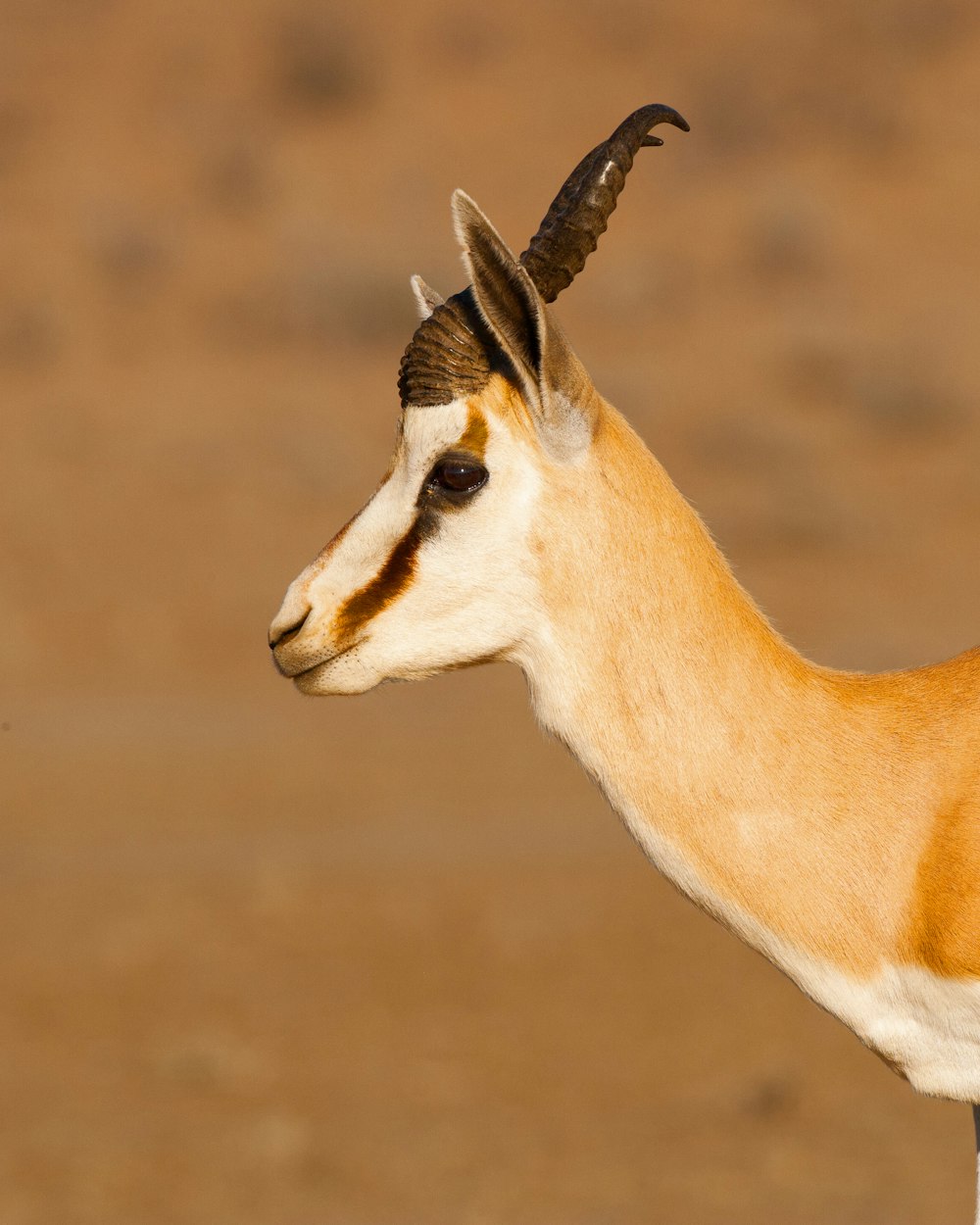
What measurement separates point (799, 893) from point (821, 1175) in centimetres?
514

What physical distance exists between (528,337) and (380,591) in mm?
711

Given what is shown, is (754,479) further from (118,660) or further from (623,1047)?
(623,1047)

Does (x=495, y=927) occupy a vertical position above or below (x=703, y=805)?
below

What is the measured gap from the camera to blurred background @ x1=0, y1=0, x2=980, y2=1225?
977cm

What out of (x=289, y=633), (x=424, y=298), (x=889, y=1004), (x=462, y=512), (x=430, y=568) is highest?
(x=424, y=298)

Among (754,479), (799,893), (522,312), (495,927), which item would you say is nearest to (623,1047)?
(495,927)

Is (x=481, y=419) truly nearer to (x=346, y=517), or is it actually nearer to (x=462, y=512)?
(x=462, y=512)

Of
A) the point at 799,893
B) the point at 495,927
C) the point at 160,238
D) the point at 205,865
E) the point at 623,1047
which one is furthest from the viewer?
the point at 160,238

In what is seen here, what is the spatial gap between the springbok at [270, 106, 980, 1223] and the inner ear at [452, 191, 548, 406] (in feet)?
0.05

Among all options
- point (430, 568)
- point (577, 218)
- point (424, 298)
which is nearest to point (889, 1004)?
point (430, 568)

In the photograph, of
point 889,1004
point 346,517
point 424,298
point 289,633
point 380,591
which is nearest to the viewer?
point 889,1004

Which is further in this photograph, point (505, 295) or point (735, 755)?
point (735, 755)

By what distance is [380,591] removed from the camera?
4699mm

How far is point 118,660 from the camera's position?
16547 mm
